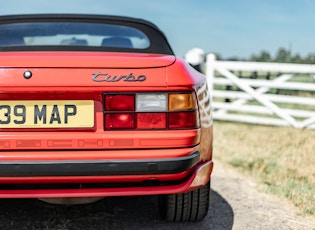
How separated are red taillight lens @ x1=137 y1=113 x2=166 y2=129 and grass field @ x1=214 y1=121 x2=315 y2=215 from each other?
1.65 metres

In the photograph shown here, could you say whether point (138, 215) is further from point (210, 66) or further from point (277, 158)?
point (210, 66)

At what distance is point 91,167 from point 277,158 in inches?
134

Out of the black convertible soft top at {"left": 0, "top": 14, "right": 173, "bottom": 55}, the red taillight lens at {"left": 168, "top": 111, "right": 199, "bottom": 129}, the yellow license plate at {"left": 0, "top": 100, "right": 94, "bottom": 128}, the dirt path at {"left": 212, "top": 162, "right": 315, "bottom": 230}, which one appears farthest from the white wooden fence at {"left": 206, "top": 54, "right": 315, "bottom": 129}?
the yellow license plate at {"left": 0, "top": 100, "right": 94, "bottom": 128}

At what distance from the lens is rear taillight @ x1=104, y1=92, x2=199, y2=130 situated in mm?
2355

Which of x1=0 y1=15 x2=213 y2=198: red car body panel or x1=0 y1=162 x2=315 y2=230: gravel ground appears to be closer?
x1=0 y1=15 x2=213 y2=198: red car body panel

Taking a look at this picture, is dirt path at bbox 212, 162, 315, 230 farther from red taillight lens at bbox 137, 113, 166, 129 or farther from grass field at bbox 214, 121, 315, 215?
red taillight lens at bbox 137, 113, 166, 129

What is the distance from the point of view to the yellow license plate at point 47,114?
7.59 feet

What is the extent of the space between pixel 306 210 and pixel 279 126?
5.09 metres

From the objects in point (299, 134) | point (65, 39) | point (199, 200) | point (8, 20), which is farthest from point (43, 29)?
point (299, 134)

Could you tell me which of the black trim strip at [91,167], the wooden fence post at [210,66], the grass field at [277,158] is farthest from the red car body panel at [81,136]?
the wooden fence post at [210,66]

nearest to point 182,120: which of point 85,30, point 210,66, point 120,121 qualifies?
point 120,121

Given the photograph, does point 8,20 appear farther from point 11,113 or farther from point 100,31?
point 11,113

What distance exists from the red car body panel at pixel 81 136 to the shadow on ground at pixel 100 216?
2.18 feet

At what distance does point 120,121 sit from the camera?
7.75ft
